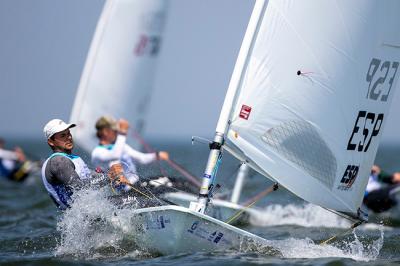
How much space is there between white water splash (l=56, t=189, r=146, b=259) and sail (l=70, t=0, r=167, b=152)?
237 inches

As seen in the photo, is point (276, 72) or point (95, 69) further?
point (95, 69)

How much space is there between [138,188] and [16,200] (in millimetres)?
9062

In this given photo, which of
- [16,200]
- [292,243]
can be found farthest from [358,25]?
[16,200]

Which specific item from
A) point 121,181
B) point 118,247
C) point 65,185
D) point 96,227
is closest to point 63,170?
point 65,185

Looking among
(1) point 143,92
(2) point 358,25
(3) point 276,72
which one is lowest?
(1) point 143,92

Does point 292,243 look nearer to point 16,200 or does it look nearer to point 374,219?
point 374,219

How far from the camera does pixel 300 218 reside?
10688 millimetres

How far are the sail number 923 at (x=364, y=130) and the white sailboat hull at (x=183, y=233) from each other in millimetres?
1207

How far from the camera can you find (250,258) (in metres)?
6.14

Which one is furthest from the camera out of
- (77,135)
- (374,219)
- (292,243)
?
(77,135)

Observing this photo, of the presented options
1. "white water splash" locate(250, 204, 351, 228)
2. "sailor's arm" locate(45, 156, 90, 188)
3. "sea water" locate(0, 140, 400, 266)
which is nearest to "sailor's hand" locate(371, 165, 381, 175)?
"white water splash" locate(250, 204, 351, 228)

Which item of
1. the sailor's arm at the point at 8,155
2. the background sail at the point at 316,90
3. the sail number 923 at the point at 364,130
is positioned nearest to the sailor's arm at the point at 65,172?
the background sail at the point at 316,90

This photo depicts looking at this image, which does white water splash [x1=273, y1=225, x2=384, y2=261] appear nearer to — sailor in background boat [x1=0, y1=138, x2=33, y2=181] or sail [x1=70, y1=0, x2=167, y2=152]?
sail [x1=70, y1=0, x2=167, y2=152]

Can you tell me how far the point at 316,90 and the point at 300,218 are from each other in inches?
172
